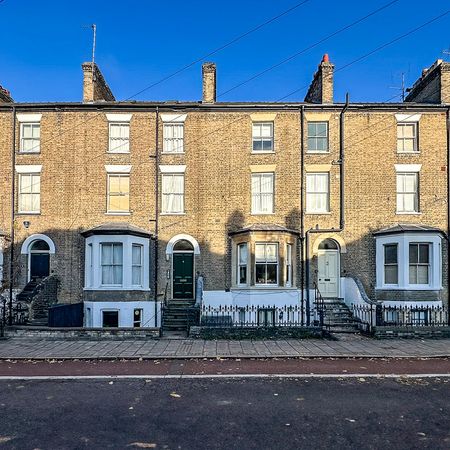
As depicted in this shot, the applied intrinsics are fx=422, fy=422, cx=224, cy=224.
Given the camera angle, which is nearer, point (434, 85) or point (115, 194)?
point (115, 194)

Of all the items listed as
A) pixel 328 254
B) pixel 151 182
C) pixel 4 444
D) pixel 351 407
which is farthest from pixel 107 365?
pixel 328 254

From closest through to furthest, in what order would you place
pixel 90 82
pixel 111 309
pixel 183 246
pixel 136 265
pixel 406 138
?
pixel 111 309 < pixel 136 265 < pixel 183 246 < pixel 406 138 < pixel 90 82

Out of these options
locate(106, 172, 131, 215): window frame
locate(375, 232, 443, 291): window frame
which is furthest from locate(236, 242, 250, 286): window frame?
locate(375, 232, 443, 291): window frame

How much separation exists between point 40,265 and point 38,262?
0.59ft

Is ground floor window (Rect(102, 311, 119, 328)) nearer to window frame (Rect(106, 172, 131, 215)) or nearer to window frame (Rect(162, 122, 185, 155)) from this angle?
window frame (Rect(106, 172, 131, 215))

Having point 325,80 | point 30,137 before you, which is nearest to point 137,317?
point 30,137

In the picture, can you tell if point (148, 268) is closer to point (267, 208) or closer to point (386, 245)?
point (267, 208)

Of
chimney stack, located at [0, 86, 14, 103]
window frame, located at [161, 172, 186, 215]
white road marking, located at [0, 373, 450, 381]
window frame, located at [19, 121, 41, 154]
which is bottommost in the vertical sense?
white road marking, located at [0, 373, 450, 381]

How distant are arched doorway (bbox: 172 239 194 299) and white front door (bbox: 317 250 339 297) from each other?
245 inches

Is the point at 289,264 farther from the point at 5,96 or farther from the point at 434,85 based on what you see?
the point at 5,96

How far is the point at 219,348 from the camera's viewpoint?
13.5m

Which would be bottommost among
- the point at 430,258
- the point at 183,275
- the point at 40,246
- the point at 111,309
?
the point at 111,309

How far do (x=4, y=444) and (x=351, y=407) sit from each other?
573cm

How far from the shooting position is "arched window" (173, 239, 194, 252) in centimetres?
2069
